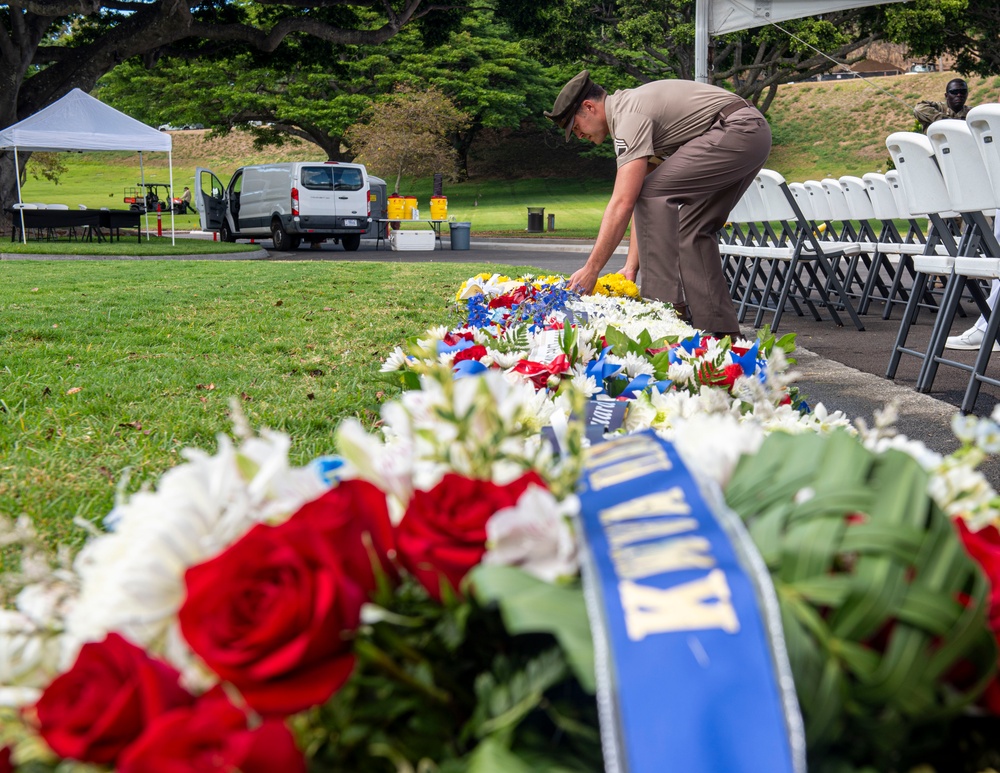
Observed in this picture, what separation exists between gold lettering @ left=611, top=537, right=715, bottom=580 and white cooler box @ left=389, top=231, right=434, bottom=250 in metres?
22.3

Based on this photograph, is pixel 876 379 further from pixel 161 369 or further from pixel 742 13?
pixel 742 13

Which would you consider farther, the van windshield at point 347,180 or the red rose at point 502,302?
the van windshield at point 347,180

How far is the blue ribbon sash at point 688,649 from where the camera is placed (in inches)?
25.3

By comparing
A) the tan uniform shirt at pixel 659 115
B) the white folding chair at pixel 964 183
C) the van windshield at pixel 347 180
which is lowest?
the white folding chair at pixel 964 183

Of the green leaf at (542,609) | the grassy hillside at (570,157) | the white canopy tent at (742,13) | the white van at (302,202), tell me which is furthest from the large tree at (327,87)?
the green leaf at (542,609)

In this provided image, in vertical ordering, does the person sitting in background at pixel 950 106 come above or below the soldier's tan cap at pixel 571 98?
above

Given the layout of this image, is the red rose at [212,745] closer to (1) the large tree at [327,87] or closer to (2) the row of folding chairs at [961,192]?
(2) the row of folding chairs at [961,192]

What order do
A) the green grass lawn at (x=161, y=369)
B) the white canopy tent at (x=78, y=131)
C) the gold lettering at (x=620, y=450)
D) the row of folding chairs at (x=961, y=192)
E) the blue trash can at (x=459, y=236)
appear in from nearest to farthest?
the gold lettering at (x=620, y=450), the green grass lawn at (x=161, y=369), the row of folding chairs at (x=961, y=192), the white canopy tent at (x=78, y=131), the blue trash can at (x=459, y=236)

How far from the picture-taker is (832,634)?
701 millimetres

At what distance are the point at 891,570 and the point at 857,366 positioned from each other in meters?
6.13

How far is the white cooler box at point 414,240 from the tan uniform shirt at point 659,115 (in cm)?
1800

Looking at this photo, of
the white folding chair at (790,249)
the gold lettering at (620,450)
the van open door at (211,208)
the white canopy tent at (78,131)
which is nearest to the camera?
the gold lettering at (620,450)

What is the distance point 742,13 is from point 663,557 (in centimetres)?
1020

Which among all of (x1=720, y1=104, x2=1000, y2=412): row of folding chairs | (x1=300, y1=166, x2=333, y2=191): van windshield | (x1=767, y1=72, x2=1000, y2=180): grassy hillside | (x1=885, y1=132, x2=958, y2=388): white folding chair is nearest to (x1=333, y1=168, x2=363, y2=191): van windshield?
(x1=300, y1=166, x2=333, y2=191): van windshield
